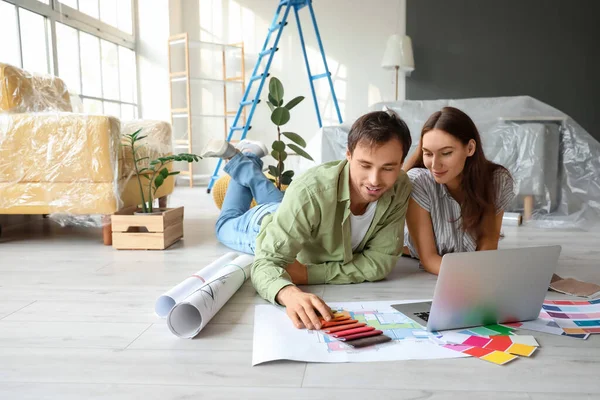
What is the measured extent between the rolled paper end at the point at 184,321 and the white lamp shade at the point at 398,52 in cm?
373

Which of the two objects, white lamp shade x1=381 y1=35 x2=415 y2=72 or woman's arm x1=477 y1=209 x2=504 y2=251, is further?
white lamp shade x1=381 y1=35 x2=415 y2=72

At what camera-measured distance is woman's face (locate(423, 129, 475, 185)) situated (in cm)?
134

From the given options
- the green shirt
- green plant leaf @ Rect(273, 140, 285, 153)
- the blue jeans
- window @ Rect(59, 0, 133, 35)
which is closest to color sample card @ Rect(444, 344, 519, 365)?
the green shirt

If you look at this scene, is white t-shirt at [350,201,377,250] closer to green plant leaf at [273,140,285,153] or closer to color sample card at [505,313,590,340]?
color sample card at [505,313,590,340]

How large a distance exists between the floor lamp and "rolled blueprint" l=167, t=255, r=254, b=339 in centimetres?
354

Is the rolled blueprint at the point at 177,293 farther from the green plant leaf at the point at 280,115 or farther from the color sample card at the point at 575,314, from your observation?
the green plant leaf at the point at 280,115

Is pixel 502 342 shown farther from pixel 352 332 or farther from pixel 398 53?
pixel 398 53

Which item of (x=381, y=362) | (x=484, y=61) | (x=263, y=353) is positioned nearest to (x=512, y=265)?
(x=381, y=362)

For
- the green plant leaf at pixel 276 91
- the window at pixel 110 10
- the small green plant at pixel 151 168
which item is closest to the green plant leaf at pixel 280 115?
the green plant leaf at pixel 276 91

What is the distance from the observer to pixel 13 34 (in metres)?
3.03

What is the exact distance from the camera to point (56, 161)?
79.9 inches

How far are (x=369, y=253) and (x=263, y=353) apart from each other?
0.60 m

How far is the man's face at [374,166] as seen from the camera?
3.76 ft

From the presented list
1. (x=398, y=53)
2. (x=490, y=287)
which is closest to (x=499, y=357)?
(x=490, y=287)
